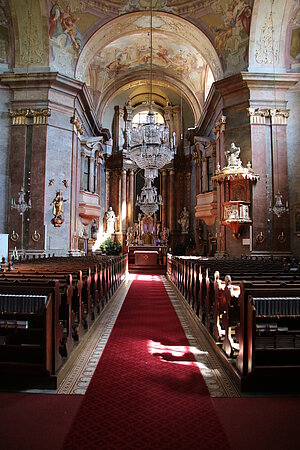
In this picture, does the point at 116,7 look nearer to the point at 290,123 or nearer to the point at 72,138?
the point at 72,138

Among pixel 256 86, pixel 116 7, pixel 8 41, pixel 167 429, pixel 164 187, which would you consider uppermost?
pixel 116 7

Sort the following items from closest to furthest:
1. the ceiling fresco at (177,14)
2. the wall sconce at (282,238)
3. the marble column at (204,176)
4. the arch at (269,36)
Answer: the wall sconce at (282,238) < the arch at (269,36) < the ceiling fresco at (177,14) < the marble column at (204,176)

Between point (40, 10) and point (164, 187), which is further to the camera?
point (164, 187)

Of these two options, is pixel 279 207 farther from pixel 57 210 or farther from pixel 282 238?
pixel 57 210

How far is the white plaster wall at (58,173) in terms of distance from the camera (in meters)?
14.1

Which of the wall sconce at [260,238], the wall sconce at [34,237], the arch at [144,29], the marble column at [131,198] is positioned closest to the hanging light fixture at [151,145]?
the arch at [144,29]

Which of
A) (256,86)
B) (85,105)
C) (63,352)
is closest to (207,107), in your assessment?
(256,86)

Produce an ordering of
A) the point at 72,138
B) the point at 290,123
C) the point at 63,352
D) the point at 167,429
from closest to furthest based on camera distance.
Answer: the point at 167,429, the point at 63,352, the point at 290,123, the point at 72,138

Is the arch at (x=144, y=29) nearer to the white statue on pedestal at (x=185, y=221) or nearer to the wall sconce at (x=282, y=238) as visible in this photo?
the wall sconce at (x=282, y=238)

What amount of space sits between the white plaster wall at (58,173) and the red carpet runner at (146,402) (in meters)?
9.54

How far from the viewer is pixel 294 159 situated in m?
13.6

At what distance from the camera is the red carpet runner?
2.48 m

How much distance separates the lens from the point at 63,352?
4023 mm

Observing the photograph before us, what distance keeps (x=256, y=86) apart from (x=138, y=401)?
13.3 m
